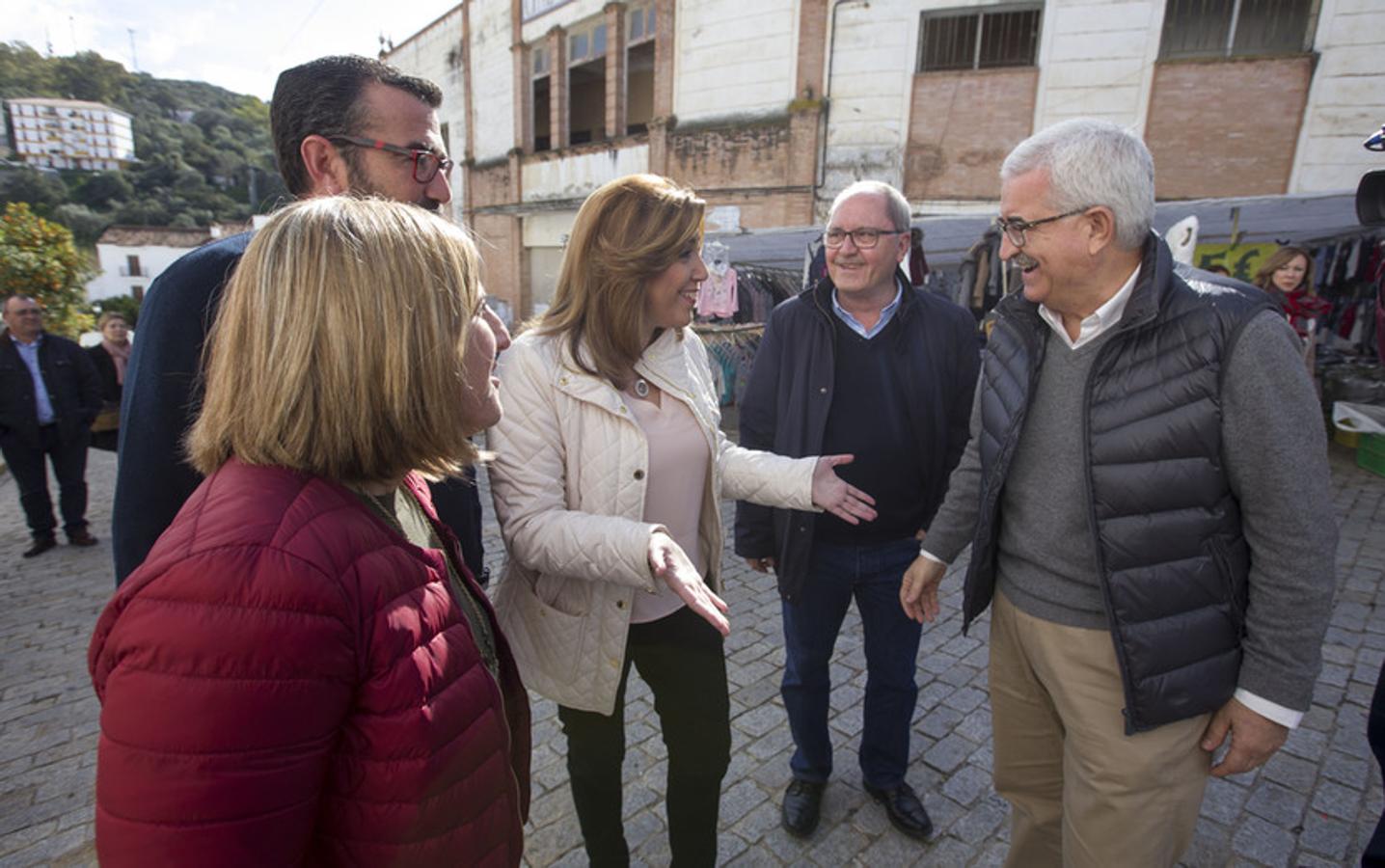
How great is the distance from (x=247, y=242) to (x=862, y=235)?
6.88 feet

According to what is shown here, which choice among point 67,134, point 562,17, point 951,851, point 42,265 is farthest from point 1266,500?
point 67,134

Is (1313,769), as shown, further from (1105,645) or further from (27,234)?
(27,234)

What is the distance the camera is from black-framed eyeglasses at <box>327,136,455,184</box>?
1.73 meters

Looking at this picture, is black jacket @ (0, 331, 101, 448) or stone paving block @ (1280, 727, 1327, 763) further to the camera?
black jacket @ (0, 331, 101, 448)

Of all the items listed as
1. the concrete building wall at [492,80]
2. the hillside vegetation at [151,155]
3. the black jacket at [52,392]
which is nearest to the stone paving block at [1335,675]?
the black jacket at [52,392]

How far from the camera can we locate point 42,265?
13898mm

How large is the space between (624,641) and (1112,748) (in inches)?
53.3

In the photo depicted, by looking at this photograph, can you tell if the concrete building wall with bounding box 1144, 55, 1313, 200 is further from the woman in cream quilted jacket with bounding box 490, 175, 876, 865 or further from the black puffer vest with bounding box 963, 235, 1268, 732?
the woman in cream quilted jacket with bounding box 490, 175, 876, 865

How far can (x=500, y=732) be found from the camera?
4.04ft

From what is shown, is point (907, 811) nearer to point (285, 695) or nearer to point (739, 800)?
point (739, 800)

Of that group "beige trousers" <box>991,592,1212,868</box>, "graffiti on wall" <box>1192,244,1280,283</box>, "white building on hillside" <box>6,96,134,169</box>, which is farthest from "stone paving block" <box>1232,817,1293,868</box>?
"white building on hillside" <box>6,96,134,169</box>

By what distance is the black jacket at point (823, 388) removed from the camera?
2.73 meters

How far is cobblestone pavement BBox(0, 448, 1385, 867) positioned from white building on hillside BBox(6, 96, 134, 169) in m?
108

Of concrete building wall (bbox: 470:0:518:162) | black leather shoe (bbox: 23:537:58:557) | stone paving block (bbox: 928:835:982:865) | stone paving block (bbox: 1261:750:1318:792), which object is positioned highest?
concrete building wall (bbox: 470:0:518:162)
